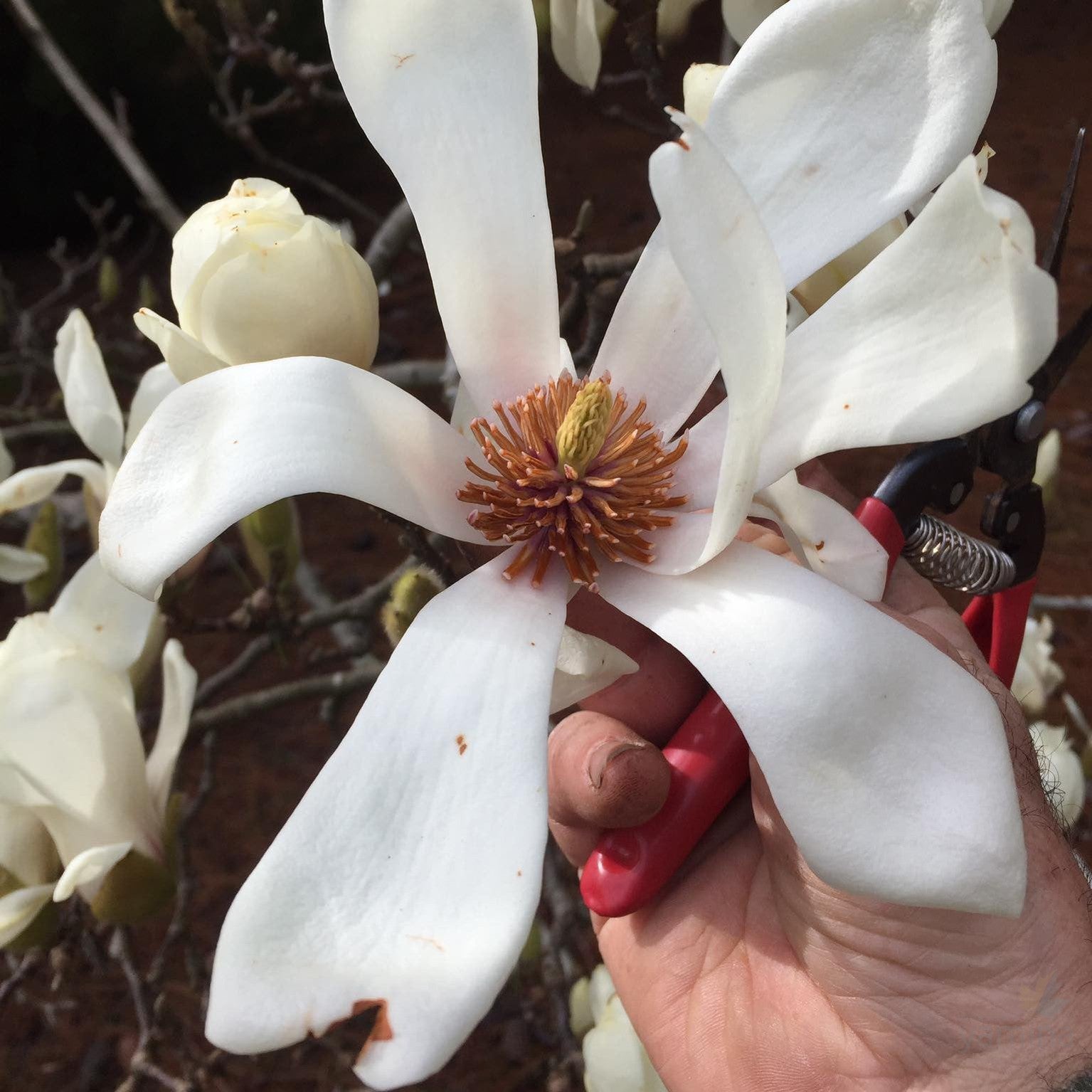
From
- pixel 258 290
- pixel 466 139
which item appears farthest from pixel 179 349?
pixel 466 139

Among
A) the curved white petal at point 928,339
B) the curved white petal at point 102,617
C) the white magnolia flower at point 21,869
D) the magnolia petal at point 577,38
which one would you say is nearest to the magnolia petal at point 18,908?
the white magnolia flower at point 21,869

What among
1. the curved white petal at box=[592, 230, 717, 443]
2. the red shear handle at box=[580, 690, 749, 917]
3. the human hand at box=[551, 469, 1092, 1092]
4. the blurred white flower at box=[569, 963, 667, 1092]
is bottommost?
the blurred white flower at box=[569, 963, 667, 1092]

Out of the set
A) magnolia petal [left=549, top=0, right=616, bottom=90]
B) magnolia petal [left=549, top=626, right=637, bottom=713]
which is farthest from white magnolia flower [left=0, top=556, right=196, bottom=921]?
magnolia petal [left=549, top=0, right=616, bottom=90]

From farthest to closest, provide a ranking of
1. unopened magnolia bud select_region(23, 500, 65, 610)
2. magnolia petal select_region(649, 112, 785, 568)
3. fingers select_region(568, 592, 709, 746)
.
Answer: unopened magnolia bud select_region(23, 500, 65, 610)
fingers select_region(568, 592, 709, 746)
magnolia petal select_region(649, 112, 785, 568)

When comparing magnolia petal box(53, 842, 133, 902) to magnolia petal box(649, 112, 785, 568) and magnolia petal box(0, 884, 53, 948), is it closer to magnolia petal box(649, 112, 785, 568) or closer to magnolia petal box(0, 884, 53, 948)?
magnolia petal box(0, 884, 53, 948)

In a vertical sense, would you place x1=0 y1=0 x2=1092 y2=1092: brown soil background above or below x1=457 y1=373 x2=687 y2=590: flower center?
below

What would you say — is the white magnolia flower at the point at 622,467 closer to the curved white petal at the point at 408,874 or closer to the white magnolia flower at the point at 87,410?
the curved white petal at the point at 408,874

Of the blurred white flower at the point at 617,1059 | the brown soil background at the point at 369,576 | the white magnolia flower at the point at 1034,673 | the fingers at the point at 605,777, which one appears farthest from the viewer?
the brown soil background at the point at 369,576

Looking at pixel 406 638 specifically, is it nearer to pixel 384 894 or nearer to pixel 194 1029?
pixel 384 894
